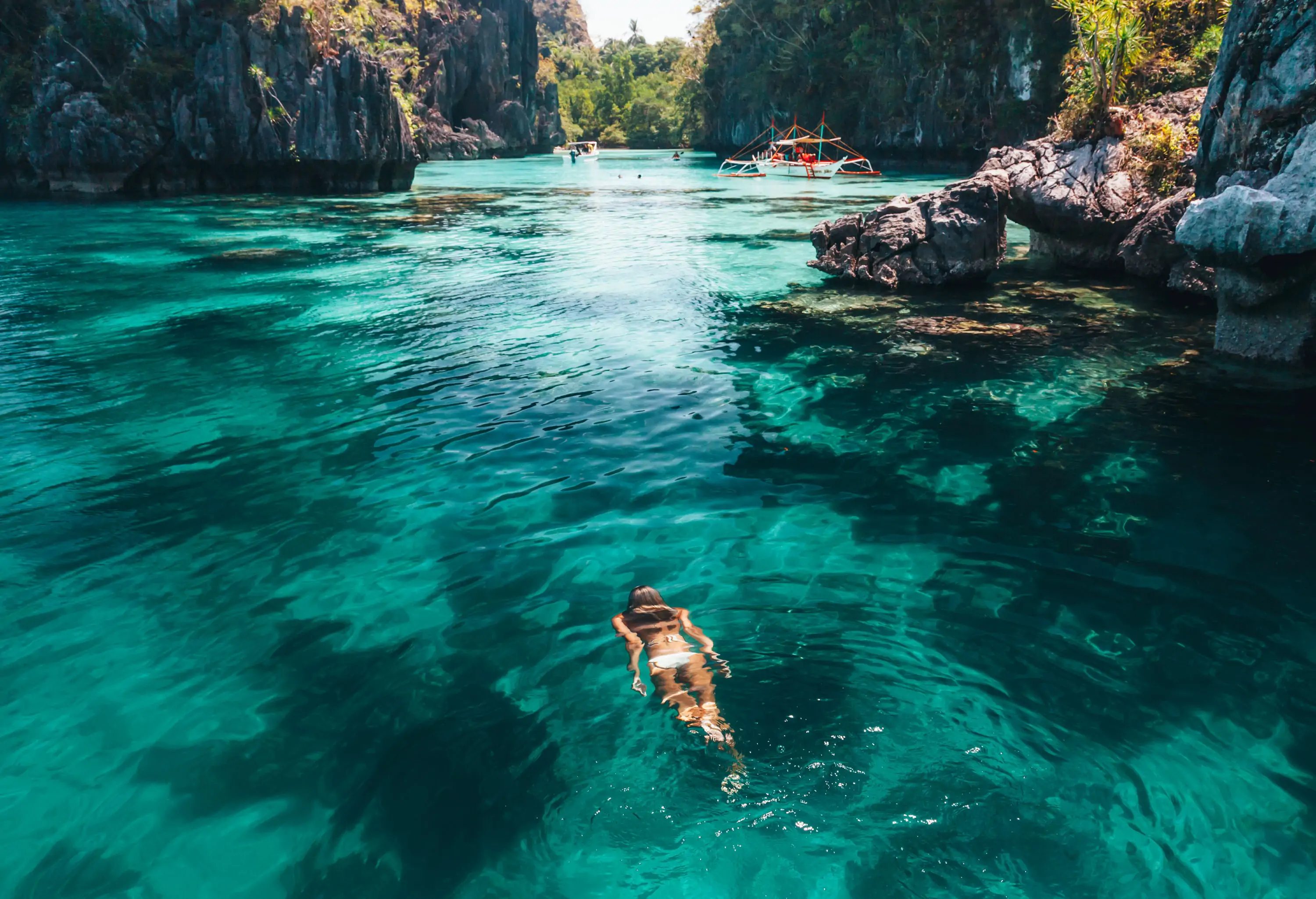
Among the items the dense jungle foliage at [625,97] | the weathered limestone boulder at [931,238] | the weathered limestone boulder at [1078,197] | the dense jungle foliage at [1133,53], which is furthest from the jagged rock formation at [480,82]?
the weathered limestone boulder at [1078,197]

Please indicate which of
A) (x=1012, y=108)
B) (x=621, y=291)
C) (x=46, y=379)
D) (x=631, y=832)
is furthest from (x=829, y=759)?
(x=1012, y=108)

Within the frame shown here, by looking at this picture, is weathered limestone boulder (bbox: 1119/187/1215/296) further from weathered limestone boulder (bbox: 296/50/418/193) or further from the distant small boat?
the distant small boat

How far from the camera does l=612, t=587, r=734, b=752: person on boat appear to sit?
13.2 ft

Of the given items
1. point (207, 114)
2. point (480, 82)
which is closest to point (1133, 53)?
point (207, 114)

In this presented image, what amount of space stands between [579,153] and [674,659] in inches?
3554

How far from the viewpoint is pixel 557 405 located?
9.14m

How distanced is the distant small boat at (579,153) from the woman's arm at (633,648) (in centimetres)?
7655

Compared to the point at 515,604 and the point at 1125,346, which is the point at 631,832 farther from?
the point at 1125,346

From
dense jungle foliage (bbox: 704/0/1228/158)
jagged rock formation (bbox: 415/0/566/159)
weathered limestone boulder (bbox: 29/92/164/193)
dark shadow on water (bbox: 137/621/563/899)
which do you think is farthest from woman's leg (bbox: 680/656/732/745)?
jagged rock formation (bbox: 415/0/566/159)

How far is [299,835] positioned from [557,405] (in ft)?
19.9

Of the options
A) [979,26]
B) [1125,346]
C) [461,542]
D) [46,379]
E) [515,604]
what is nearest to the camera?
[515,604]

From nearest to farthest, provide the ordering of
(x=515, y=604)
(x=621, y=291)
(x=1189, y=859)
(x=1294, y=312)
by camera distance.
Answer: (x=1189, y=859) < (x=515, y=604) < (x=1294, y=312) < (x=621, y=291)

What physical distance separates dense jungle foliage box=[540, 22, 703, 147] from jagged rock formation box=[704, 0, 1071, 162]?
35.8 m

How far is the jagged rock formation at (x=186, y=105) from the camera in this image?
3350 centimetres
